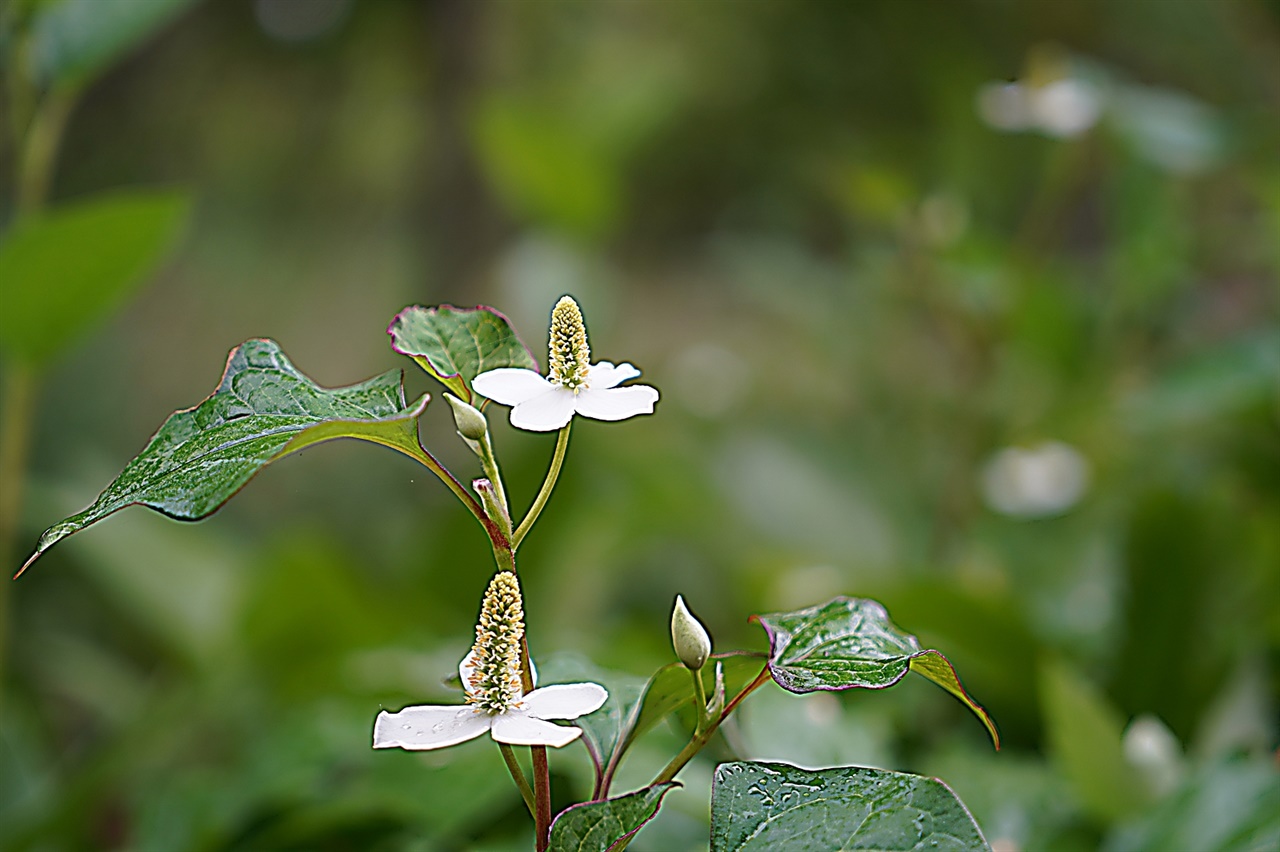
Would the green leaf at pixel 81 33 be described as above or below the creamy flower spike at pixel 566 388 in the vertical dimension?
above

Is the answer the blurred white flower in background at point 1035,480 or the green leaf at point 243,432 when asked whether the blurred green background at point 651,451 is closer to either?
the blurred white flower in background at point 1035,480

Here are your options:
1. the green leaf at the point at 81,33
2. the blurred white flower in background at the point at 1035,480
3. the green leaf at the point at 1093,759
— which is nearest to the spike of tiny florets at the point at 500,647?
the green leaf at the point at 1093,759

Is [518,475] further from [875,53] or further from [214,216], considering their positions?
[875,53]

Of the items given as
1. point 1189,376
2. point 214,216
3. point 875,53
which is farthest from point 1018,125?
point 875,53

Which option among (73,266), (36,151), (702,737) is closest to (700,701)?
(702,737)

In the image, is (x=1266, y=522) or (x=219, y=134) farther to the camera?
(x=219, y=134)
